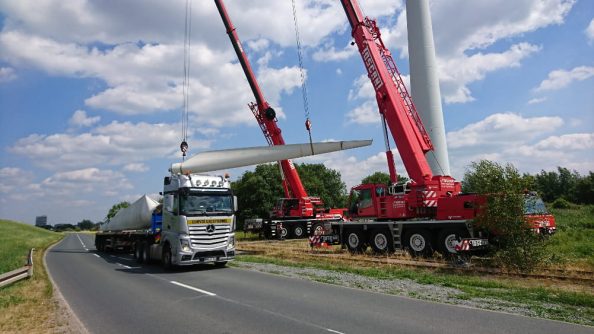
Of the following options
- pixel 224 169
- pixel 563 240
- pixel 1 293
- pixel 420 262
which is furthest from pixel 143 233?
pixel 563 240

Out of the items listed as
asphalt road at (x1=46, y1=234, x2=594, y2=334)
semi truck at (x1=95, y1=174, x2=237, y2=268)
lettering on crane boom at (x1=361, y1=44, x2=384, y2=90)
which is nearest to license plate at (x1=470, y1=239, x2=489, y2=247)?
asphalt road at (x1=46, y1=234, x2=594, y2=334)

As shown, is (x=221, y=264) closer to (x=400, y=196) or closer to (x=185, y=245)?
(x=185, y=245)

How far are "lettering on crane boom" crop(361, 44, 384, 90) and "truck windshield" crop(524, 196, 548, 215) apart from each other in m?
7.63

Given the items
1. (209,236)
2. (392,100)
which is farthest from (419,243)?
(209,236)

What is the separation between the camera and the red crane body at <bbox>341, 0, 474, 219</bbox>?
57.0 feet

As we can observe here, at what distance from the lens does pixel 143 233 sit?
19516 millimetres

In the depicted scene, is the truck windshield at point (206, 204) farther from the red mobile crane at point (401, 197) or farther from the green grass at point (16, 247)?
the green grass at point (16, 247)

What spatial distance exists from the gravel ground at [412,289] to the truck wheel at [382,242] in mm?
4906

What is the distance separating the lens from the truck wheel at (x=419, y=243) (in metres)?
16.7

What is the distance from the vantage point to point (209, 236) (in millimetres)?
15289

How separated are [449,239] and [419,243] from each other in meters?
1.43

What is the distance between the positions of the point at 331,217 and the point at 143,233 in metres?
17.7

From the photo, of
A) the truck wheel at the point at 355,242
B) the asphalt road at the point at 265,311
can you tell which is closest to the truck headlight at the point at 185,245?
the asphalt road at the point at 265,311

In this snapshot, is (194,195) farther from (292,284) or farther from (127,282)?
(292,284)
